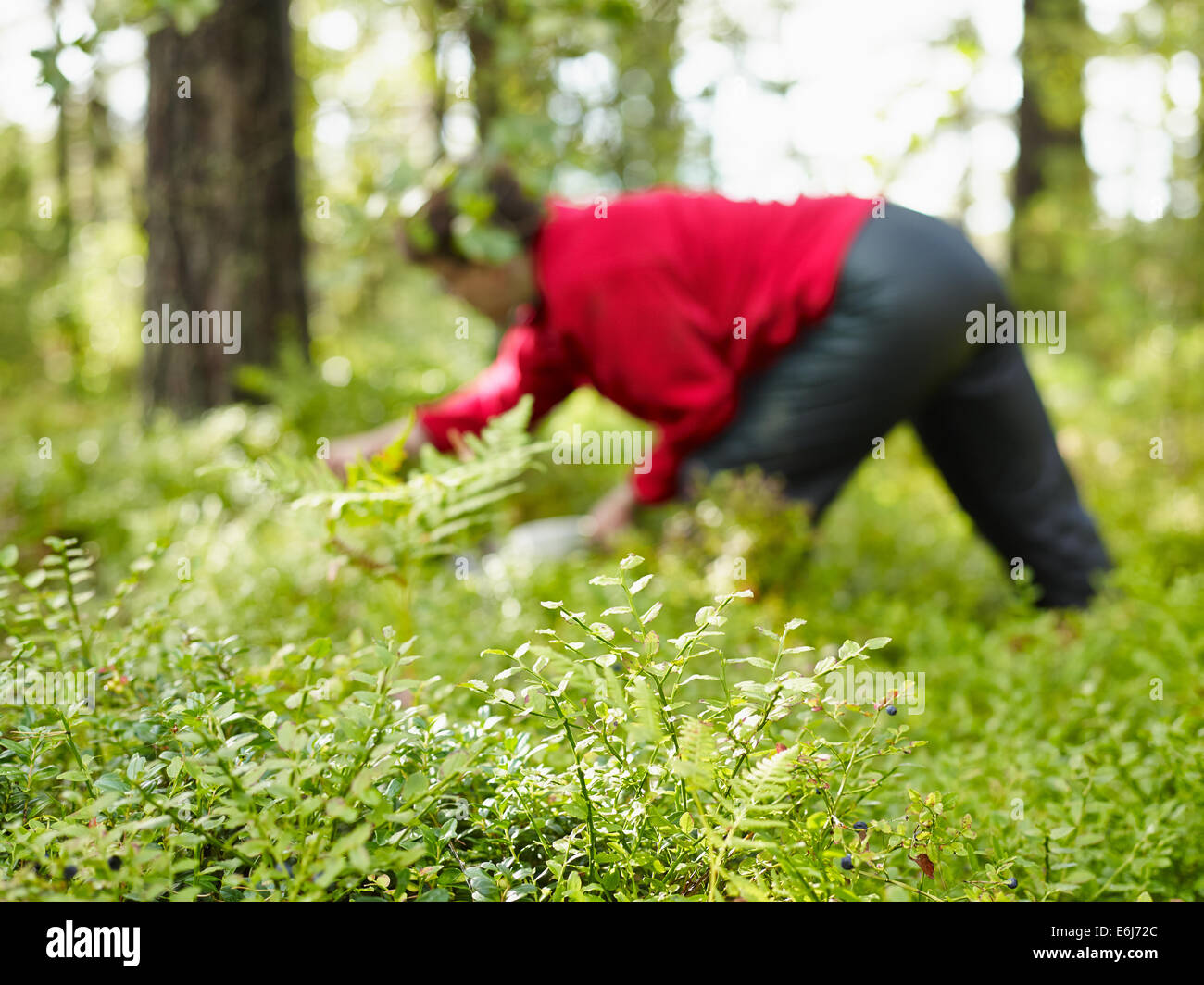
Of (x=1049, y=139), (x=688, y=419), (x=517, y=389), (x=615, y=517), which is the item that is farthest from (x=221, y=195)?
(x=1049, y=139)

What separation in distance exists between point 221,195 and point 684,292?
11.3 feet

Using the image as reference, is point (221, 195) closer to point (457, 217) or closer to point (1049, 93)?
point (457, 217)

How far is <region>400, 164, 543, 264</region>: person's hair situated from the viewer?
361 centimetres

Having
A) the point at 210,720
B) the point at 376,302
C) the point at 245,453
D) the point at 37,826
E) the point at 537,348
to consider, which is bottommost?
the point at 37,826

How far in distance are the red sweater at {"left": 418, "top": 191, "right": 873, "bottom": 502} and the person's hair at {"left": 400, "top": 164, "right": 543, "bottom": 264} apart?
0.34 ft

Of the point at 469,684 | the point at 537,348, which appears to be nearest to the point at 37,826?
the point at 469,684

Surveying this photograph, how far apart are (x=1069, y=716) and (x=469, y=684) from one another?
5.68 ft

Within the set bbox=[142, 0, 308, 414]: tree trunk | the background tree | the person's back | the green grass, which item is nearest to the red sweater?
the person's back

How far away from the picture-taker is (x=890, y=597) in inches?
151

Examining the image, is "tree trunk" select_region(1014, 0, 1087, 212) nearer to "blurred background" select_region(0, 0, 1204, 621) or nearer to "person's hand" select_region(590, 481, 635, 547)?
"blurred background" select_region(0, 0, 1204, 621)

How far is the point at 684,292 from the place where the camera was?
3.55 meters

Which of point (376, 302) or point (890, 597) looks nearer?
point (890, 597)
